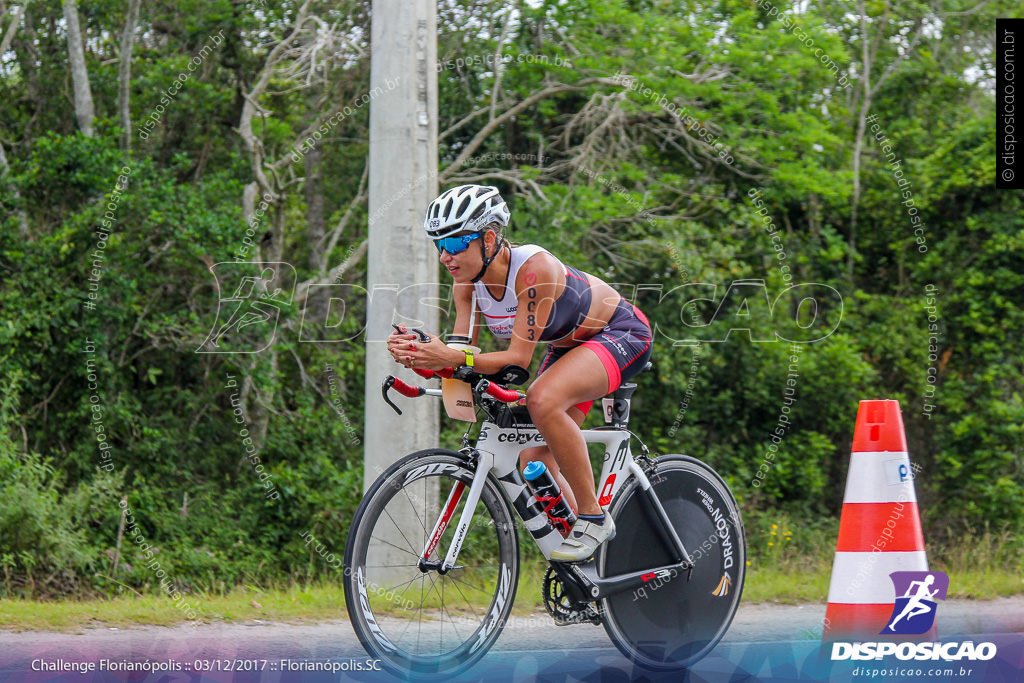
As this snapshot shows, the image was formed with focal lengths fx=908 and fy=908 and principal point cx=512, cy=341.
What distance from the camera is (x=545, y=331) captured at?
378 centimetres

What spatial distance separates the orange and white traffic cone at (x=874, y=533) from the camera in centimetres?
377

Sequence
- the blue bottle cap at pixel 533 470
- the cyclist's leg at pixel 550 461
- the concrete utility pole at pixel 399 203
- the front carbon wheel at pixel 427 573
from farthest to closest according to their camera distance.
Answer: the concrete utility pole at pixel 399 203
the cyclist's leg at pixel 550 461
the blue bottle cap at pixel 533 470
the front carbon wheel at pixel 427 573

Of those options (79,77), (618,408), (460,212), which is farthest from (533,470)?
(79,77)

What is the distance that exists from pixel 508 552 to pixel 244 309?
5527 millimetres

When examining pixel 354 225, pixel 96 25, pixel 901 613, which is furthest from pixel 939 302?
pixel 96 25

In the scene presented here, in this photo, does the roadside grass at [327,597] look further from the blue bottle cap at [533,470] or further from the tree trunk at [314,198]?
the tree trunk at [314,198]

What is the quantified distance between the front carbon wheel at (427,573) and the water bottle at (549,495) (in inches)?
5.7

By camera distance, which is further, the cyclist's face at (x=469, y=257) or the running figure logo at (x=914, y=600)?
the running figure logo at (x=914, y=600)

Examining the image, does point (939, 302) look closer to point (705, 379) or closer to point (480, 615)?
point (705, 379)

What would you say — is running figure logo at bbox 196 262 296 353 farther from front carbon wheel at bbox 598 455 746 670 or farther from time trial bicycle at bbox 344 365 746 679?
front carbon wheel at bbox 598 455 746 670

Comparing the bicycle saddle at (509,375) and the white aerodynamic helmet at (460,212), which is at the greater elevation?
the white aerodynamic helmet at (460,212)

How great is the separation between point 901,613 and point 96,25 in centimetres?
979

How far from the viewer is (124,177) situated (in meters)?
8.28

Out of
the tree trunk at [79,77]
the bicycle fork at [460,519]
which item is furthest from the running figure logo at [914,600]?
the tree trunk at [79,77]
